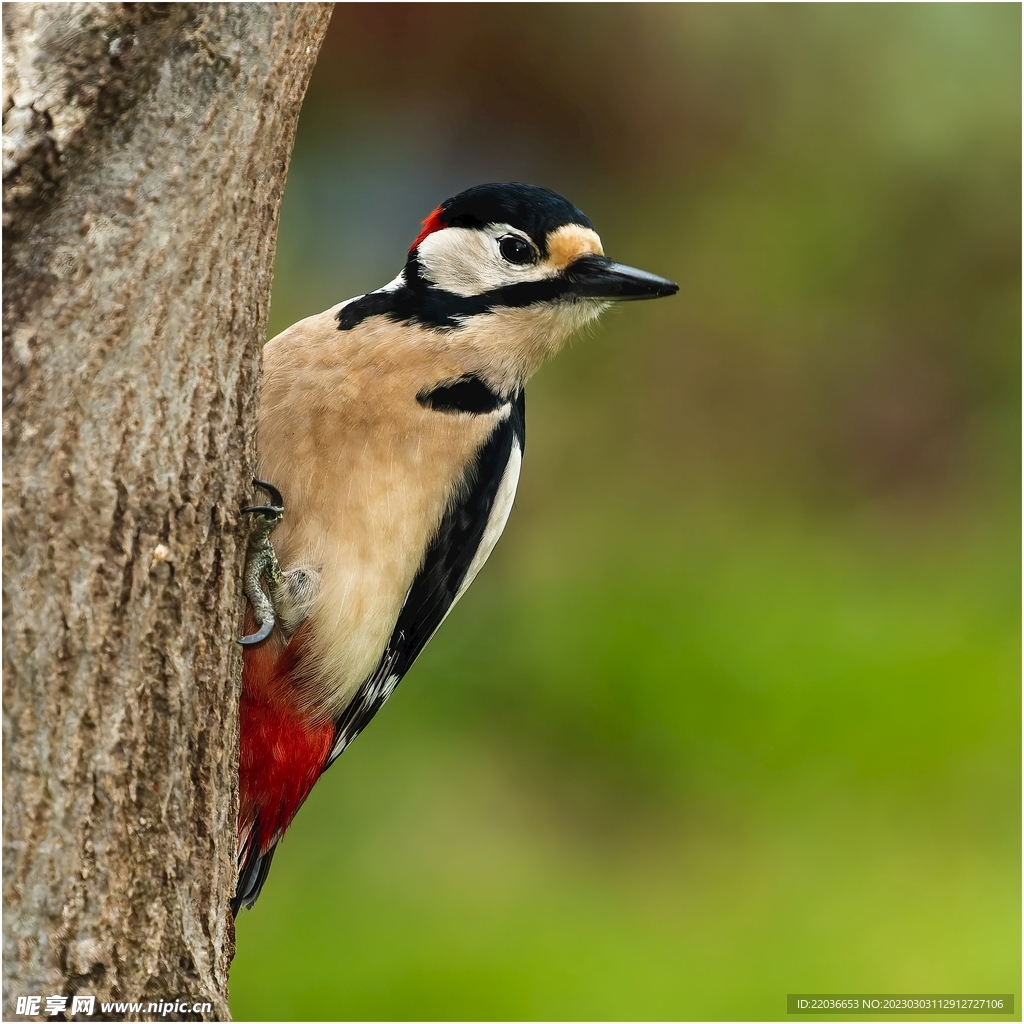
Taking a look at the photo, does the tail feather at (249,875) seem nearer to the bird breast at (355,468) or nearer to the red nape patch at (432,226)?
the bird breast at (355,468)

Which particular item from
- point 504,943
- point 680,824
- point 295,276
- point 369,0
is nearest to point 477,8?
point 369,0

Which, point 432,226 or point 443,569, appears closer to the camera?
point 443,569

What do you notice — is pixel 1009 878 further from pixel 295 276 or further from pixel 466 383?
pixel 295 276

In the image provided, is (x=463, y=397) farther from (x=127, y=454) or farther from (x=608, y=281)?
(x=127, y=454)

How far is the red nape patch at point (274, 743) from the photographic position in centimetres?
210

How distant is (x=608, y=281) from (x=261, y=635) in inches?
38.1

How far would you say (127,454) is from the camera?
147cm

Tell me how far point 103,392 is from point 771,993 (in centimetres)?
310

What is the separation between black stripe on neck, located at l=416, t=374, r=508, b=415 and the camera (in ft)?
7.13

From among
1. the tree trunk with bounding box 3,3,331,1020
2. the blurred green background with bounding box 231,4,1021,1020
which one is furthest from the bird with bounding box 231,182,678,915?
the blurred green background with bounding box 231,4,1021,1020

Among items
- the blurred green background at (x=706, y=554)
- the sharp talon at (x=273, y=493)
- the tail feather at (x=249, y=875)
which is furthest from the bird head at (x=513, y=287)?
the blurred green background at (x=706, y=554)

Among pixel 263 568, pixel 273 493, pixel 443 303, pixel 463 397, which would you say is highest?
pixel 443 303

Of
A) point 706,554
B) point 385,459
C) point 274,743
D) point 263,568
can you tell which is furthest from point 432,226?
point 706,554

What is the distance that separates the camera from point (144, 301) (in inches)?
58.5
